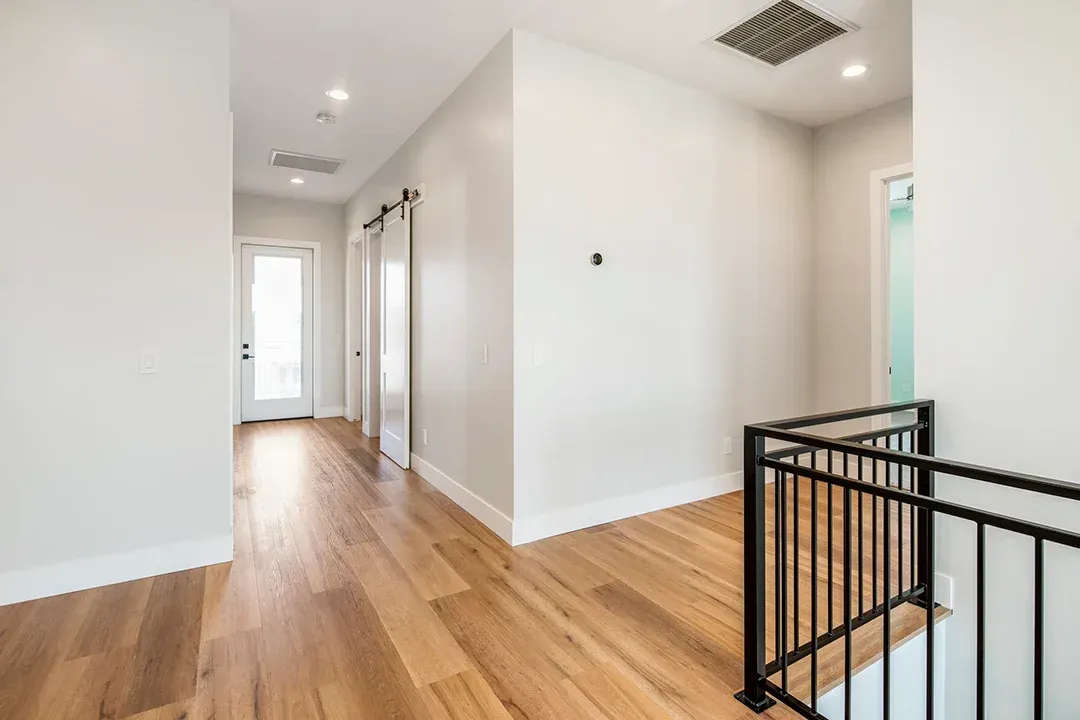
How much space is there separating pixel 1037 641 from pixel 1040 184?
1.61m

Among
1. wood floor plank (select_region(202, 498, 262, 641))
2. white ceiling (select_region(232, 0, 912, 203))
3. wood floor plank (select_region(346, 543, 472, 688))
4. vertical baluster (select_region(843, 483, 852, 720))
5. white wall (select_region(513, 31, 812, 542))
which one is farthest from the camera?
white wall (select_region(513, 31, 812, 542))

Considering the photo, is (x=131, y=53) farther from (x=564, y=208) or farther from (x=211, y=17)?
(x=564, y=208)

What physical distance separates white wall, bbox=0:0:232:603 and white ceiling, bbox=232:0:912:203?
573mm

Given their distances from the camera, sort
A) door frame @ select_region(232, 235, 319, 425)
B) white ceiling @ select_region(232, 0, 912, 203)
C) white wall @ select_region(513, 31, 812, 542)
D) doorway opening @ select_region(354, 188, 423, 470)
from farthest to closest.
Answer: door frame @ select_region(232, 235, 319, 425), doorway opening @ select_region(354, 188, 423, 470), white wall @ select_region(513, 31, 812, 542), white ceiling @ select_region(232, 0, 912, 203)

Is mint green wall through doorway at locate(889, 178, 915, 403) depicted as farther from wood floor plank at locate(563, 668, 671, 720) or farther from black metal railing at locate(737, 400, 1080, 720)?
wood floor plank at locate(563, 668, 671, 720)

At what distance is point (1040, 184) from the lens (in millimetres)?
1962

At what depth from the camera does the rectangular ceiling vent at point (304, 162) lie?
5031 mm

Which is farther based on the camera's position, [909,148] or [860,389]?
[860,389]

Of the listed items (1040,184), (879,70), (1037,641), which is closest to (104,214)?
(1037,641)

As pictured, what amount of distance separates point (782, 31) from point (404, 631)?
3.45 metres

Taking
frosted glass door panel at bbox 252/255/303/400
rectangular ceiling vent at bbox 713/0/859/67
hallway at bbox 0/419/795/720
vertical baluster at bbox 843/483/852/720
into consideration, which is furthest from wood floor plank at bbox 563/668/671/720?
frosted glass door panel at bbox 252/255/303/400

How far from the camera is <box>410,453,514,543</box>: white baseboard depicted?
3.07 m

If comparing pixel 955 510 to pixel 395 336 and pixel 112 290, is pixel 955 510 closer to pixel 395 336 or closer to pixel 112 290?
pixel 112 290

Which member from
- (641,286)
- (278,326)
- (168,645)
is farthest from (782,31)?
(278,326)
